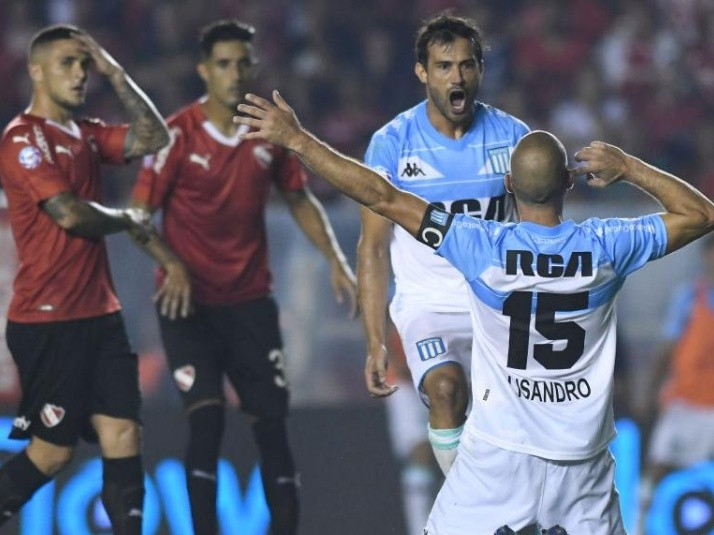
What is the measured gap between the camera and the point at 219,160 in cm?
786

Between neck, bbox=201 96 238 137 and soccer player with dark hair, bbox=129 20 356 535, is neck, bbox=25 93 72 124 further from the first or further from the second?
neck, bbox=201 96 238 137

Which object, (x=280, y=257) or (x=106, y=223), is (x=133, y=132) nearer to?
(x=106, y=223)

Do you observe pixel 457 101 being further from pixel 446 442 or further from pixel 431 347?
pixel 446 442

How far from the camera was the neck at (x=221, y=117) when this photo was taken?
7.91 metres

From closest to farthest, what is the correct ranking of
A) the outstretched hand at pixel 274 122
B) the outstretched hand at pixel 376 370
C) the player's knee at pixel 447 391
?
1. the outstretched hand at pixel 274 122
2. the outstretched hand at pixel 376 370
3. the player's knee at pixel 447 391

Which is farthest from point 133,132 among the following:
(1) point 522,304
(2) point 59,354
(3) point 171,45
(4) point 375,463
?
(3) point 171,45

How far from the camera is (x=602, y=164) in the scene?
5.69 metres

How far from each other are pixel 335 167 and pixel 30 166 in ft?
5.99

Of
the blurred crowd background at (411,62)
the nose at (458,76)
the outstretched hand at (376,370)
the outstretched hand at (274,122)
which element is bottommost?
the outstretched hand at (376,370)

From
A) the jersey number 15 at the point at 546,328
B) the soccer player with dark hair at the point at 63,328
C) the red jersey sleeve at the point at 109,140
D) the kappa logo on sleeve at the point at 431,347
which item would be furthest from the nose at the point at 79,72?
the jersey number 15 at the point at 546,328

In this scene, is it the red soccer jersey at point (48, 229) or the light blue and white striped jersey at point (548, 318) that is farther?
the red soccer jersey at point (48, 229)

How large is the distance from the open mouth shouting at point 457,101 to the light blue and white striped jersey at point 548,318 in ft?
3.79

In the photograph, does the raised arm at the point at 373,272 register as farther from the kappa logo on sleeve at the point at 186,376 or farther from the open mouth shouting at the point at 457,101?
the kappa logo on sleeve at the point at 186,376

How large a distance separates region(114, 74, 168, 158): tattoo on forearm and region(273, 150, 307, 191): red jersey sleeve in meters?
0.87
